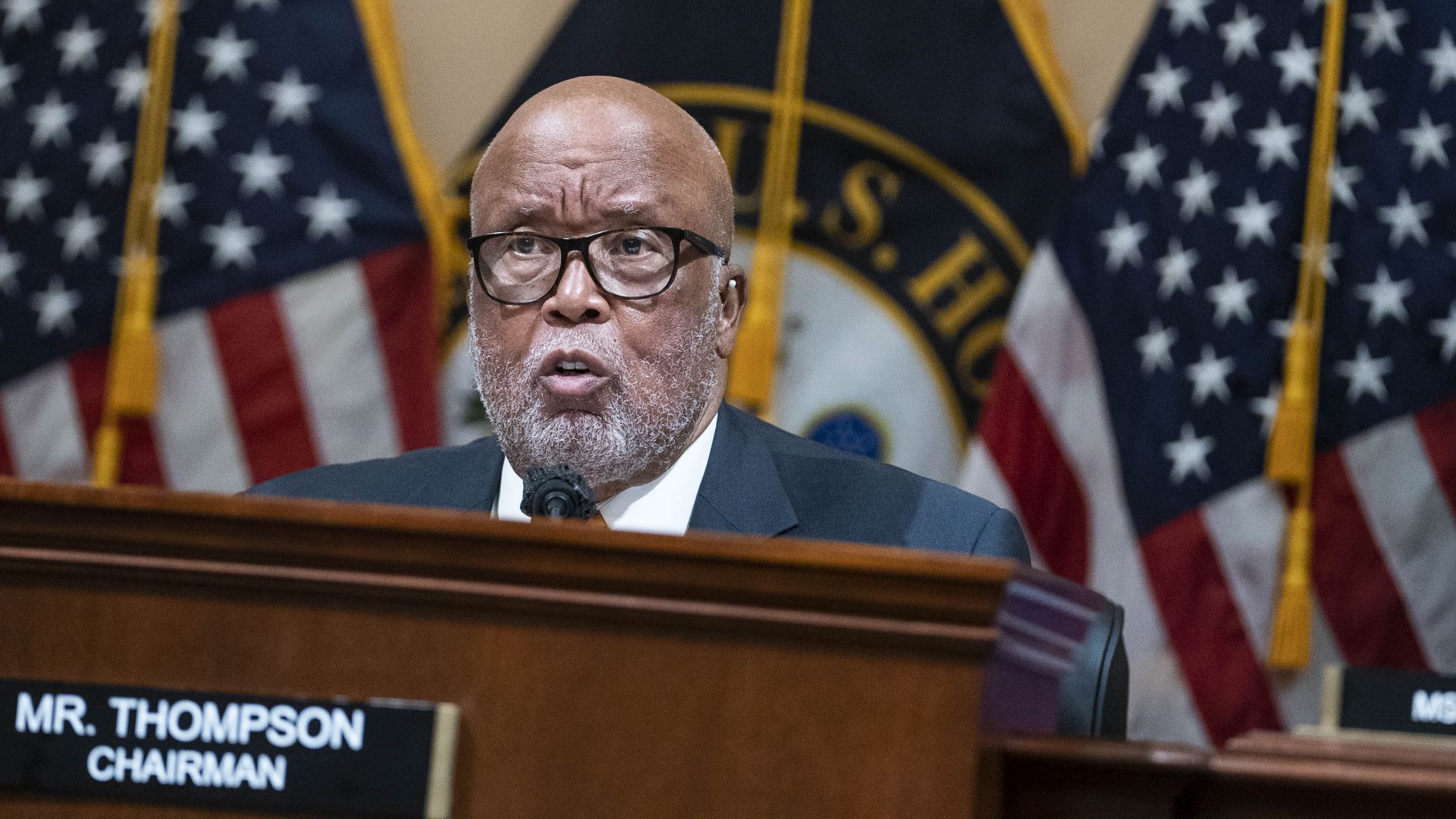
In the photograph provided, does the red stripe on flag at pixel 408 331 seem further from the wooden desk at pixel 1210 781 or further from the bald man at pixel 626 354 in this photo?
the wooden desk at pixel 1210 781

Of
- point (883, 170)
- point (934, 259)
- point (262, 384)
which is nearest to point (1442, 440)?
point (934, 259)

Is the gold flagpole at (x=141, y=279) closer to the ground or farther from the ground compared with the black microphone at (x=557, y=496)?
farther from the ground

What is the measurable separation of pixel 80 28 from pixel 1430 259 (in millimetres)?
3210

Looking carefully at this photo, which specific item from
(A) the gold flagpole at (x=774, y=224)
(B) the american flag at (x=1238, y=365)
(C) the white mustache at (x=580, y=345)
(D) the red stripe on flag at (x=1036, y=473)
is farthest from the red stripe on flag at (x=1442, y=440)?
(C) the white mustache at (x=580, y=345)

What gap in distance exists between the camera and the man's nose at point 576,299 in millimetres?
2223

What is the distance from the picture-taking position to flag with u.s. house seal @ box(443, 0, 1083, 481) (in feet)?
13.7

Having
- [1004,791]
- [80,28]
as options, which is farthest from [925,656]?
[80,28]

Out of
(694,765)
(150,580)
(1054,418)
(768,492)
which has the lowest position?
(694,765)

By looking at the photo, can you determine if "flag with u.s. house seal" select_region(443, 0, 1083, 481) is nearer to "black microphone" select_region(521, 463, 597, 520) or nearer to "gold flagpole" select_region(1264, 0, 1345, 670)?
"gold flagpole" select_region(1264, 0, 1345, 670)

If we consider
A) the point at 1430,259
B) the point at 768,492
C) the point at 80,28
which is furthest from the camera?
the point at 80,28

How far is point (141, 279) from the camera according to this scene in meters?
4.09

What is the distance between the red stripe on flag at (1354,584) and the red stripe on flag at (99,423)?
2.71 metres

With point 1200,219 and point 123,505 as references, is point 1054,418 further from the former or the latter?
point 123,505

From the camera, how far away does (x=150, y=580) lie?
3.92ft
